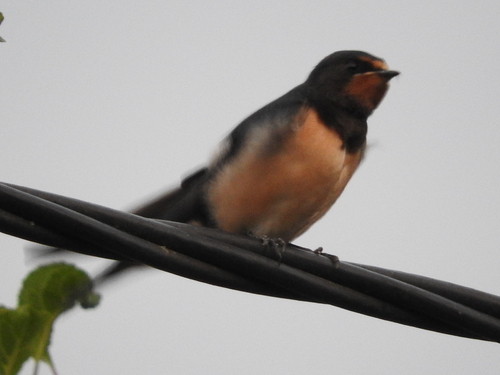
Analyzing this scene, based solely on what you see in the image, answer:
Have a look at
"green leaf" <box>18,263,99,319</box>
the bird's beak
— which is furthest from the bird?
"green leaf" <box>18,263,99,319</box>

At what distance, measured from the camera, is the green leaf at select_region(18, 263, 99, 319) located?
1.33m

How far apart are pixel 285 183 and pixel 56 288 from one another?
73.8 inches

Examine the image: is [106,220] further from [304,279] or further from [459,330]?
[459,330]

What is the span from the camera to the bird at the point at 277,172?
10.3 ft

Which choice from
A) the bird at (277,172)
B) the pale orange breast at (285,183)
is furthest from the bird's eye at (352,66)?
the pale orange breast at (285,183)

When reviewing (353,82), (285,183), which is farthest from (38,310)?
(353,82)

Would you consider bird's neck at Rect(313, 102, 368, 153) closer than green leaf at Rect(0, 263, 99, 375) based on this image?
No

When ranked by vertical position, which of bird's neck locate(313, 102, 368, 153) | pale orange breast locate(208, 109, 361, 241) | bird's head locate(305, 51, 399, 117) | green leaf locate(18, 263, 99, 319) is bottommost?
green leaf locate(18, 263, 99, 319)

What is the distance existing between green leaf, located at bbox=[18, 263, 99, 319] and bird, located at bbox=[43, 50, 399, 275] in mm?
1555

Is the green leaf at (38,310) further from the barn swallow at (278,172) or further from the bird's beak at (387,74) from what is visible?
the bird's beak at (387,74)

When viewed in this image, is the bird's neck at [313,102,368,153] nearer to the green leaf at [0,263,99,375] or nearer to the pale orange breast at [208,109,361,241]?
Answer: the pale orange breast at [208,109,361,241]

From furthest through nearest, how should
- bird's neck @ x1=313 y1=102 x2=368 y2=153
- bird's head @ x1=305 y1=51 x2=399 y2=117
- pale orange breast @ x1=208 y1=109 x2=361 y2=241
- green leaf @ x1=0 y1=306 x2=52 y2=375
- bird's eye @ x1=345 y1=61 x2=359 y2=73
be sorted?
bird's eye @ x1=345 y1=61 x2=359 y2=73, bird's head @ x1=305 y1=51 x2=399 y2=117, bird's neck @ x1=313 y1=102 x2=368 y2=153, pale orange breast @ x1=208 y1=109 x2=361 y2=241, green leaf @ x1=0 y1=306 x2=52 y2=375

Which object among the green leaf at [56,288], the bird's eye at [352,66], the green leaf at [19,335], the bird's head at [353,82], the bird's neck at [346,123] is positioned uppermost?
the bird's eye at [352,66]

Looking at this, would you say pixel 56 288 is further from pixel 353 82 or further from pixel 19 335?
pixel 353 82
